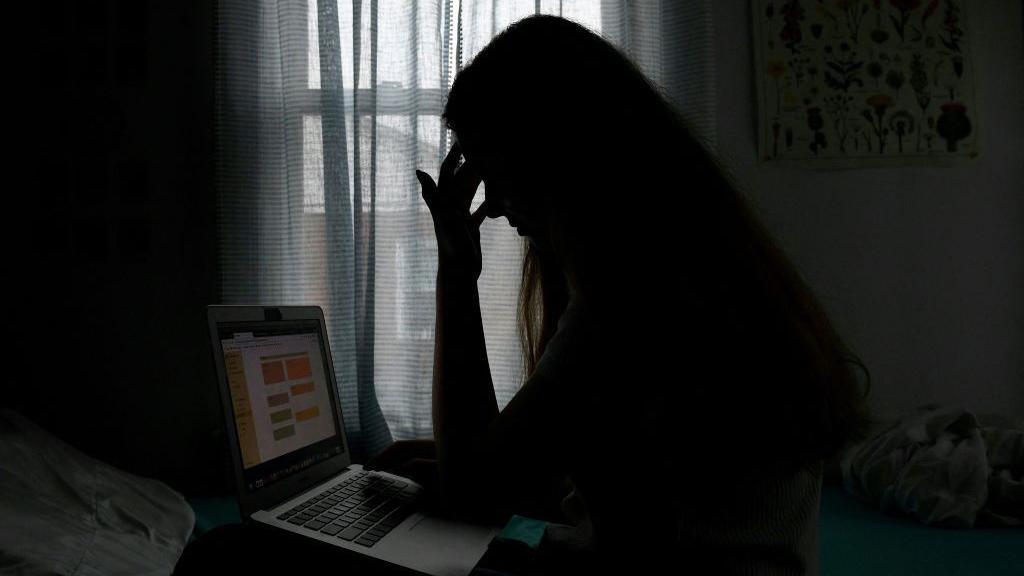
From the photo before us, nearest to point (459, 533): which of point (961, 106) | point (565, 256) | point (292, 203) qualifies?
point (565, 256)

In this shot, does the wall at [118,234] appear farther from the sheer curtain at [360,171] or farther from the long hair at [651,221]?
the long hair at [651,221]

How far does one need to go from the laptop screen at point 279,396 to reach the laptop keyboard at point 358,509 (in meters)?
0.07

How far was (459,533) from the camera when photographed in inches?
27.3

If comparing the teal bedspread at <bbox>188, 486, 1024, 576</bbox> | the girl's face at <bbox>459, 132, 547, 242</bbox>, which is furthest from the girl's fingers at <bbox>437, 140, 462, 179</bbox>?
the teal bedspread at <bbox>188, 486, 1024, 576</bbox>

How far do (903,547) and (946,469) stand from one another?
0.26 metres

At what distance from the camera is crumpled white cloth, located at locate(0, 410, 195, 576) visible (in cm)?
83

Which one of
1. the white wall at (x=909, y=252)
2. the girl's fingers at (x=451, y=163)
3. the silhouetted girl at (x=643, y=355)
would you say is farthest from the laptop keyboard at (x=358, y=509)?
the white wall at (x=909, y=252)

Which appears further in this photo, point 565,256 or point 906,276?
point 906,276

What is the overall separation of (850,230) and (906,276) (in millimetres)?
216

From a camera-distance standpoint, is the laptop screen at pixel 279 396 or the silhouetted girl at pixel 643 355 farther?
the laptop screen at pixel 279 396

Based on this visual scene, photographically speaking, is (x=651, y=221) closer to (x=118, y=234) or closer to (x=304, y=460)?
(x=304, y=460)

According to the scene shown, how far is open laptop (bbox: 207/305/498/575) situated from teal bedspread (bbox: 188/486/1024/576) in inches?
21.1

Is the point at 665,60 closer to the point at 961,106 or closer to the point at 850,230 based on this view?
the point at 850,230

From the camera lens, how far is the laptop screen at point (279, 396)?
75 cm
